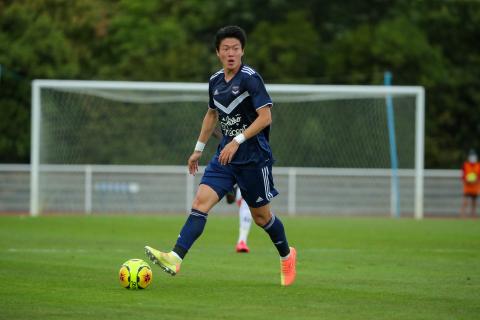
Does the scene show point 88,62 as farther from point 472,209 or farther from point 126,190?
point 472,209

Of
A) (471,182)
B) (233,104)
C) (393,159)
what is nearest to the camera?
(233,104)

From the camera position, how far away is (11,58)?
1435 inches

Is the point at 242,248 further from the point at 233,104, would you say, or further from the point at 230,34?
the point at 230,34

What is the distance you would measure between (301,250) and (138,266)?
652 centimetres

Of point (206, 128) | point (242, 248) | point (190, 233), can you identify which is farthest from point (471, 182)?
point (190, 233)

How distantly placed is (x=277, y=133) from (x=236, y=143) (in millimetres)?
21784

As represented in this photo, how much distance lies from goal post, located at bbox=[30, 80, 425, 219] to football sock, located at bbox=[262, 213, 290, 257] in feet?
57.1

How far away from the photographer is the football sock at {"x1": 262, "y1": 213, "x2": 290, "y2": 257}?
1039 cm

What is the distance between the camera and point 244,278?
11.2 metres

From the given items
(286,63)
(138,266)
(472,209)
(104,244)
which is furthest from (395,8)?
(138,266)

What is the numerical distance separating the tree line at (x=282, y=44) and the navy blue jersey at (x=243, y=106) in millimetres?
24387

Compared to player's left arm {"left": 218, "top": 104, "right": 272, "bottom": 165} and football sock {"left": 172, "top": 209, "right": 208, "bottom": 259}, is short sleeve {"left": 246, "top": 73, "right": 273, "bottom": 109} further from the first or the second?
football sock {"left": 172, "top": 209, "right": 208, "bottom": 259}

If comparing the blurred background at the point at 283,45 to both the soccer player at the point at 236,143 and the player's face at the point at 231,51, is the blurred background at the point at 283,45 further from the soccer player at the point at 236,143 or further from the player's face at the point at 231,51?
the player's face at the point at 231,51

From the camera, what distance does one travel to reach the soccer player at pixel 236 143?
32.2ft
